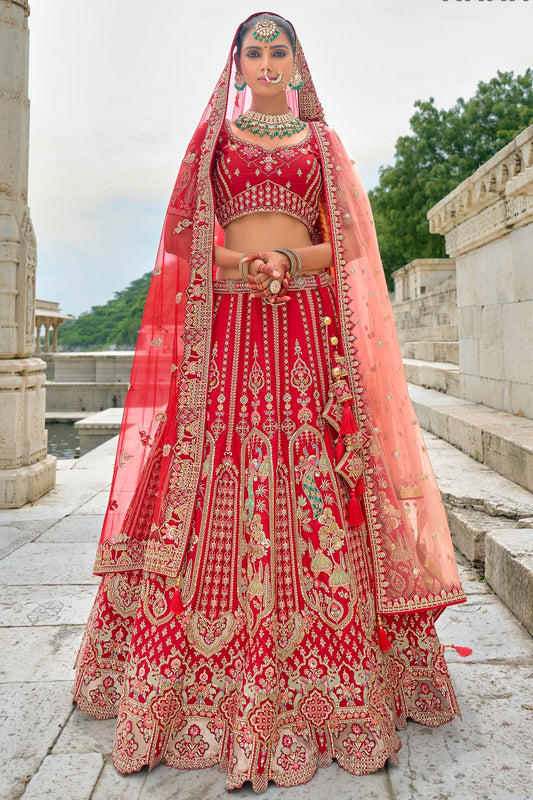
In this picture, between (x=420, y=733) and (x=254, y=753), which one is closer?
(x=254, y=753)

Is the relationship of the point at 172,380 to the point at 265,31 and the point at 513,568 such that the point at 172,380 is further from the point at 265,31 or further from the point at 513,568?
the point at 513,568

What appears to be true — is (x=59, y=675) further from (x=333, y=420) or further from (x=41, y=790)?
(x=333, y=420)

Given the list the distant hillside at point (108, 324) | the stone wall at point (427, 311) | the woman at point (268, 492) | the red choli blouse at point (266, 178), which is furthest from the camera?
the distant hillside at point (108, 324)

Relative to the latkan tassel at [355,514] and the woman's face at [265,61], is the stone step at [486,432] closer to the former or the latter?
Result: the latkan tassel at [355,514]

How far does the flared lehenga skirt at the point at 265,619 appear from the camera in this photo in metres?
1.52

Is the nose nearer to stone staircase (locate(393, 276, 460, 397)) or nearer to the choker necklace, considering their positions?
the choker necklace

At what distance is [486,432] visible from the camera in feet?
13.0

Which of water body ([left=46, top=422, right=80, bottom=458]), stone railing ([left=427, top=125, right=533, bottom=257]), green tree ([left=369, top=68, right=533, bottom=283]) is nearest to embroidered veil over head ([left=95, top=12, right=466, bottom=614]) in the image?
stone railing ([left=427, top=125, right=533, bottom=257])

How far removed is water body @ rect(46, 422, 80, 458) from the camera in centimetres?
1277

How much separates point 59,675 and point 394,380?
1565 millimetres

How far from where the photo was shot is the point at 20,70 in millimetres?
4648

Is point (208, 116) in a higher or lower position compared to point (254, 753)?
higher

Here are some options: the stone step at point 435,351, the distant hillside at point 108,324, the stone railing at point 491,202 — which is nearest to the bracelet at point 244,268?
the stone railing at point 491,202

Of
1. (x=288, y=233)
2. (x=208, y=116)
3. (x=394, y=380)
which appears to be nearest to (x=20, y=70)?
(x=208, y=116)
